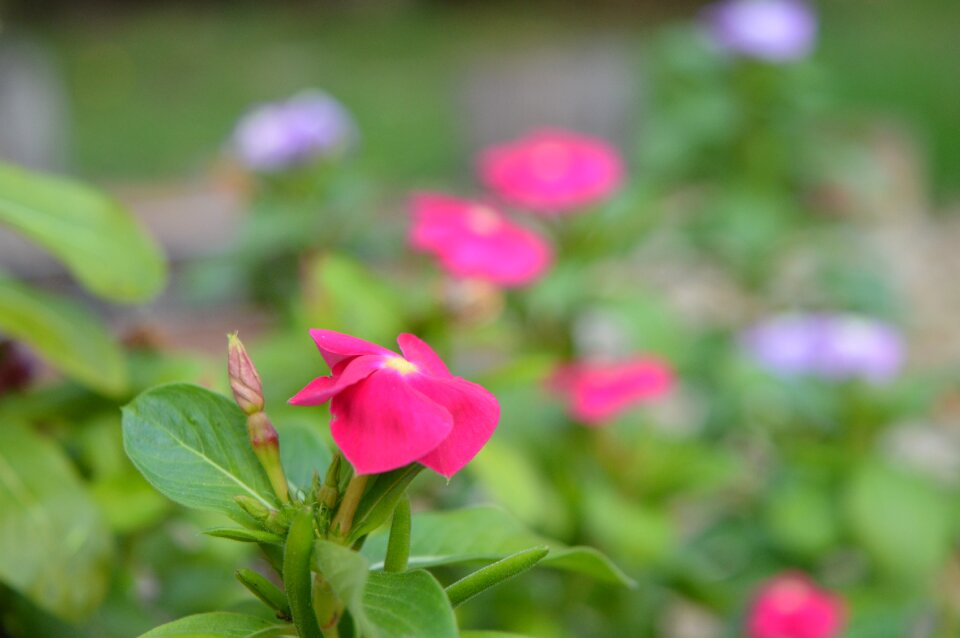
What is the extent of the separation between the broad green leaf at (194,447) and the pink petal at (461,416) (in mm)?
133

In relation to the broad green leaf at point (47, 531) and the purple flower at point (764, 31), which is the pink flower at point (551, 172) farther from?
the broad green leaf at point (47, 531)

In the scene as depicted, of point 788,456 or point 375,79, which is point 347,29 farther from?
point 788,456

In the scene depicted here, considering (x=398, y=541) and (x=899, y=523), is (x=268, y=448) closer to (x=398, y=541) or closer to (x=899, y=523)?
(x=398, y=541)

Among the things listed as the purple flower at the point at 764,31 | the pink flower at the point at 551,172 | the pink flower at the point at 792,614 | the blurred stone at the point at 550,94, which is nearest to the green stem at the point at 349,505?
the pink flower at the point at 792,614

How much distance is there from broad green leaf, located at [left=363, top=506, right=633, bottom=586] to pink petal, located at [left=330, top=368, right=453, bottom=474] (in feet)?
0.59

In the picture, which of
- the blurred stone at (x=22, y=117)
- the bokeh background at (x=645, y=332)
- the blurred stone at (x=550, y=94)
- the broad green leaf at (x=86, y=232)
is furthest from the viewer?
the blurred stone at (x=550, y=94)

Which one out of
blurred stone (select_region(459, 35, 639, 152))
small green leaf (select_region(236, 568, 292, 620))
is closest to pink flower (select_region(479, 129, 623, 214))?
small green leaf (select_region(236, 568, 292, 620))

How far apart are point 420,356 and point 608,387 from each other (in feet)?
3.74

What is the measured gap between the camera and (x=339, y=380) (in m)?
0.65

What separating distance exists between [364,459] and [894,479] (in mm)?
1542

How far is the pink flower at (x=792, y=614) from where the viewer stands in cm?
159

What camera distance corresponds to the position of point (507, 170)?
6.63 feet

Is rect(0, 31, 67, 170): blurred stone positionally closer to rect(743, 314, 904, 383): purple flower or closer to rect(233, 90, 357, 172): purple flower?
rect(233, 90, 357, 172): purple flower

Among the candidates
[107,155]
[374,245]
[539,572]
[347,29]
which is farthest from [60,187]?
[347,29]
